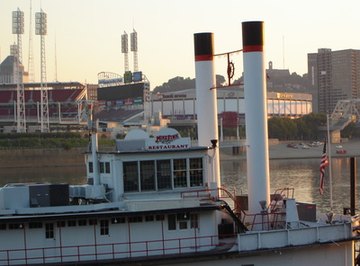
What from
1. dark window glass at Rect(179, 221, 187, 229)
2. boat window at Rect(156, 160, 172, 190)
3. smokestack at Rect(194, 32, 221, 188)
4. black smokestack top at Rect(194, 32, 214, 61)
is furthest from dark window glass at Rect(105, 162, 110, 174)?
black smokestack top at Rect(194, 32, 214, 61)

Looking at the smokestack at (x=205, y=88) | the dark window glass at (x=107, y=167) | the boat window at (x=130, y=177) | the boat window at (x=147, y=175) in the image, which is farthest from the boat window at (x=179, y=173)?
the smokestack at (x=205, y=88)

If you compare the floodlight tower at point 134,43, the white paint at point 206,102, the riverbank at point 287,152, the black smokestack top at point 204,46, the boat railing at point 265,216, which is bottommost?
the riverbank at point 287,152

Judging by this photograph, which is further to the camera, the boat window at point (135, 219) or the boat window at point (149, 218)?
the boat window at point (149, 218)

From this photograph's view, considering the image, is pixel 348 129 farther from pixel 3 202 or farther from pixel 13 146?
pixel 3 202

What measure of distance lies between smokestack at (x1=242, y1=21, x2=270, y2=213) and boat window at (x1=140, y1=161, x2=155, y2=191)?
3.39 meters

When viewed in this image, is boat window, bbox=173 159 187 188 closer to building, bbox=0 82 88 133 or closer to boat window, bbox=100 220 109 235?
boat window, bbox=100 220 109 235

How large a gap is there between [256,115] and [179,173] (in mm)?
3251

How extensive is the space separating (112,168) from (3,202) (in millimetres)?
2915

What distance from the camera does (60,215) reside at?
18391 millimetres

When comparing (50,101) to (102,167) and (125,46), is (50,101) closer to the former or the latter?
(125,46)

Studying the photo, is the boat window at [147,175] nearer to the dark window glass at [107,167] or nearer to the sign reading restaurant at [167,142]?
the sign reading restaurant at [167,142]

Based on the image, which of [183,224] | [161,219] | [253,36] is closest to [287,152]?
[253,36]

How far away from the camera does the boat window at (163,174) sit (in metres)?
20.0

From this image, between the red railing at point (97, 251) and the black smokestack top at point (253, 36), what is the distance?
20.6 feet
